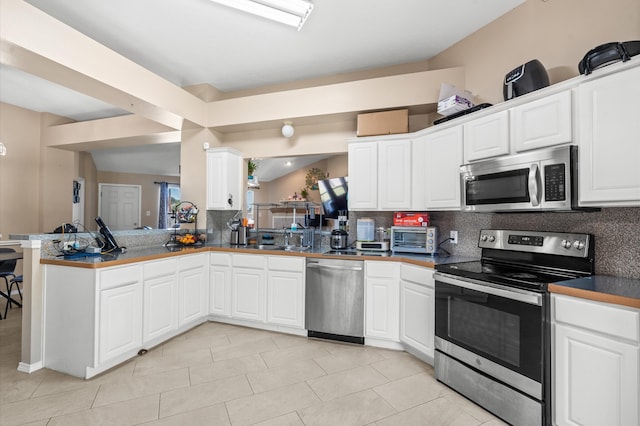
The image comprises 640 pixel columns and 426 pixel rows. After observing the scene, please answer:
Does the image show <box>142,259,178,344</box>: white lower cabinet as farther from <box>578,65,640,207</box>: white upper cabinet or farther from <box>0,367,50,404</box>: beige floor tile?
<box>578,65,640,207</box>: white upper cabinet

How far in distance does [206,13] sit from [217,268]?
8.20 ft

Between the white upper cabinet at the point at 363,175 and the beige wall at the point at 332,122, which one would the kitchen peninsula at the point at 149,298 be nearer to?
the white upper cabinet at the point at 363,175

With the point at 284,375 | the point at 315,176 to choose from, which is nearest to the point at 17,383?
the point at 284,375

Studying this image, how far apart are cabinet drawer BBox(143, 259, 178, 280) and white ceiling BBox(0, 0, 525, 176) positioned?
2155mm

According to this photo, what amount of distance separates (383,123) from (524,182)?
1534mm

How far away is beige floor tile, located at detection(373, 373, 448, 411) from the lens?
2.04 m

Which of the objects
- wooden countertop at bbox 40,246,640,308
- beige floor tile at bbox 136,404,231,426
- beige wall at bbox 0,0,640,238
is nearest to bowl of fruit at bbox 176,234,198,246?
wooden countertop at bbox 40,246,640,308

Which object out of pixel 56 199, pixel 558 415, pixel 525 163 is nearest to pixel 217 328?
pixel 558 415

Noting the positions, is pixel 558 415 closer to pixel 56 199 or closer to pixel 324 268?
pixel 324 268

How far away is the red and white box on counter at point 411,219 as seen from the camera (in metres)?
2.96

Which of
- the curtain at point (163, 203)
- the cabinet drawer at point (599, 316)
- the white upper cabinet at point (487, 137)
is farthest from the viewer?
the curtain at point (163, 203)

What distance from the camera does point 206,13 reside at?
2.57m

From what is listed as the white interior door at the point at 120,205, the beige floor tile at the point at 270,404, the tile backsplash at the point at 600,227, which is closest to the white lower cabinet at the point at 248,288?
the beige floor tile at the point at 270,404

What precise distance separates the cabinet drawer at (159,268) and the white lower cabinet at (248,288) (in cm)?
63
